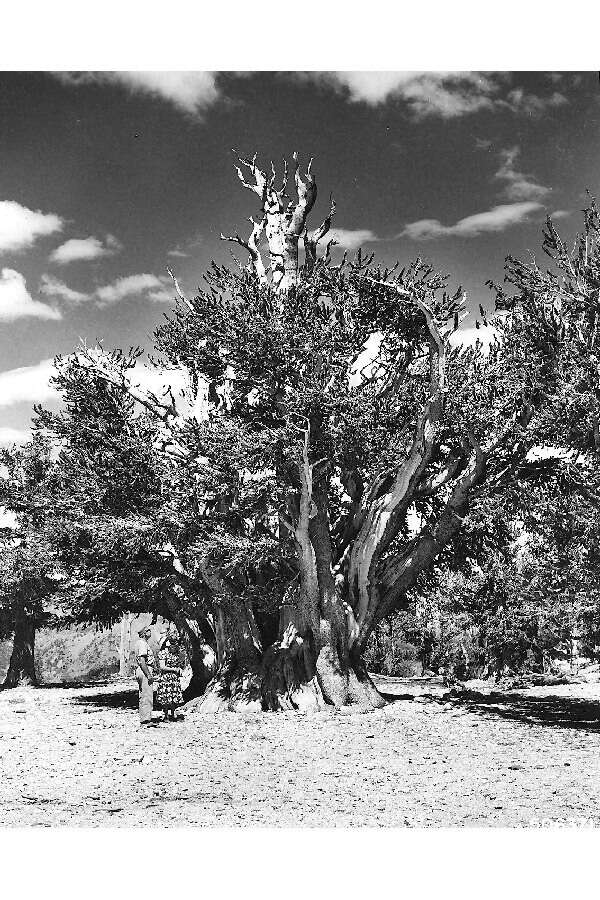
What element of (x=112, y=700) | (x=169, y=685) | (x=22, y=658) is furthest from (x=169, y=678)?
(x=22, y=658)

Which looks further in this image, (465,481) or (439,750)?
(465,481)

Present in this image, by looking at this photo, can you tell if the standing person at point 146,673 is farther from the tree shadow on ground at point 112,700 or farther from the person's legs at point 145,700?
the tree shadow on ground at point 112,700

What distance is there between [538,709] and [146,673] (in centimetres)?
726

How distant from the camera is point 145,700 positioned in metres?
12.5

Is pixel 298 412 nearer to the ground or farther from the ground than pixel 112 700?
farther from the ground

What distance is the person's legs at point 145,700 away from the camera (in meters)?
12.4

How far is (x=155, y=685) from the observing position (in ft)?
42.0

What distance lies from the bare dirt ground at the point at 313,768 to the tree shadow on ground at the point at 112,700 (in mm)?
1886

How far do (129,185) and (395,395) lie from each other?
19.7 ft

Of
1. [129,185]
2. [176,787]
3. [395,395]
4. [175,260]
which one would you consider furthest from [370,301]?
[176,787]

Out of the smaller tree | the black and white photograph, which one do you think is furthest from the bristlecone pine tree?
the smaller tree

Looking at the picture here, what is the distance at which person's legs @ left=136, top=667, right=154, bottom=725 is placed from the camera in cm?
1243

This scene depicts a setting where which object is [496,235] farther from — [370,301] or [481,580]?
[481,580]

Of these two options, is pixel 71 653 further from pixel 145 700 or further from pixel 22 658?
pixel 145 700
